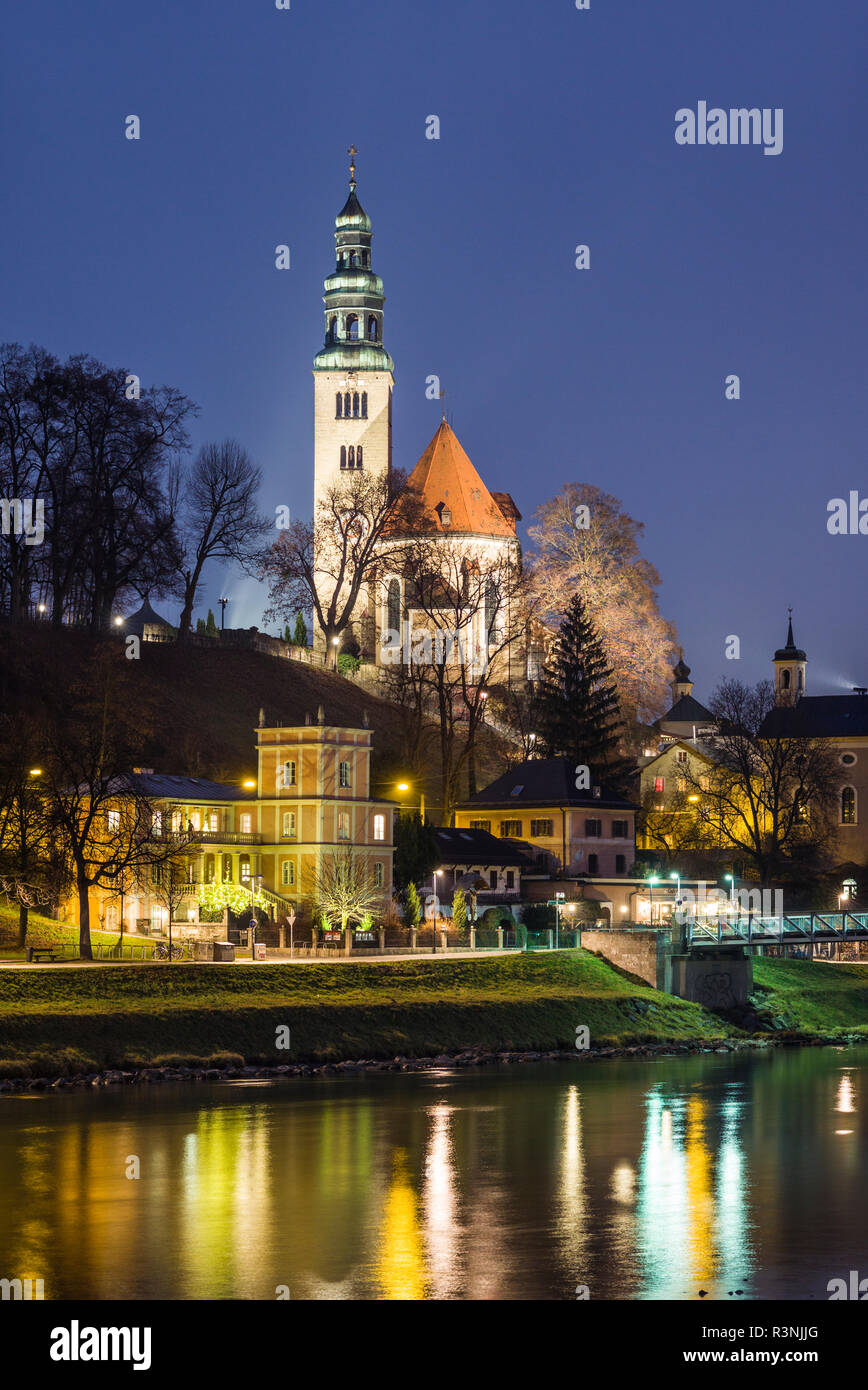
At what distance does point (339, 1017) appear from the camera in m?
51.9

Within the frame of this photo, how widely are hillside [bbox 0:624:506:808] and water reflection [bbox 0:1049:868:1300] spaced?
36815 millimetres

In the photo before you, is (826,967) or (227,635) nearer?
(826,967)

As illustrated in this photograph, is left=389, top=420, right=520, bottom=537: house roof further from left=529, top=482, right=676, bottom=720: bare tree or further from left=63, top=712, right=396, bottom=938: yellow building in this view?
left=63, top=712, right=396, bottom=938: yellow building

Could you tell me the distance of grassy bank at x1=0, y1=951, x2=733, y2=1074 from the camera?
4650 cm

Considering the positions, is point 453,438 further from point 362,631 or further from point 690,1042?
point 690,1042

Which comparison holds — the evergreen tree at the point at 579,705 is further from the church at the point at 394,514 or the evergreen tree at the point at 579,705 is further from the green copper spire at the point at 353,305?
the green copper spire at the point at 353,305

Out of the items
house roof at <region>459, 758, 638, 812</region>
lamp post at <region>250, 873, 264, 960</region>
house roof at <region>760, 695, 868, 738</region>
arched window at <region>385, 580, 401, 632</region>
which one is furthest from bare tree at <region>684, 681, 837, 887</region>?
lamp post at <region>250, 873, 264, 960</region>

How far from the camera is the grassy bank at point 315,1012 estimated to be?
46.5m

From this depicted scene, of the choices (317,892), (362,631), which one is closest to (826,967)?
(317,892)

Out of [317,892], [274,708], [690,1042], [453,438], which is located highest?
[453,438]

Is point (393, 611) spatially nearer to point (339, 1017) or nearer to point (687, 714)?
point (687, 714)

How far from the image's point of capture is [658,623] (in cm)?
10338

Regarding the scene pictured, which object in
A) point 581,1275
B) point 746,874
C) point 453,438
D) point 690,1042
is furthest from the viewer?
point 453,438
